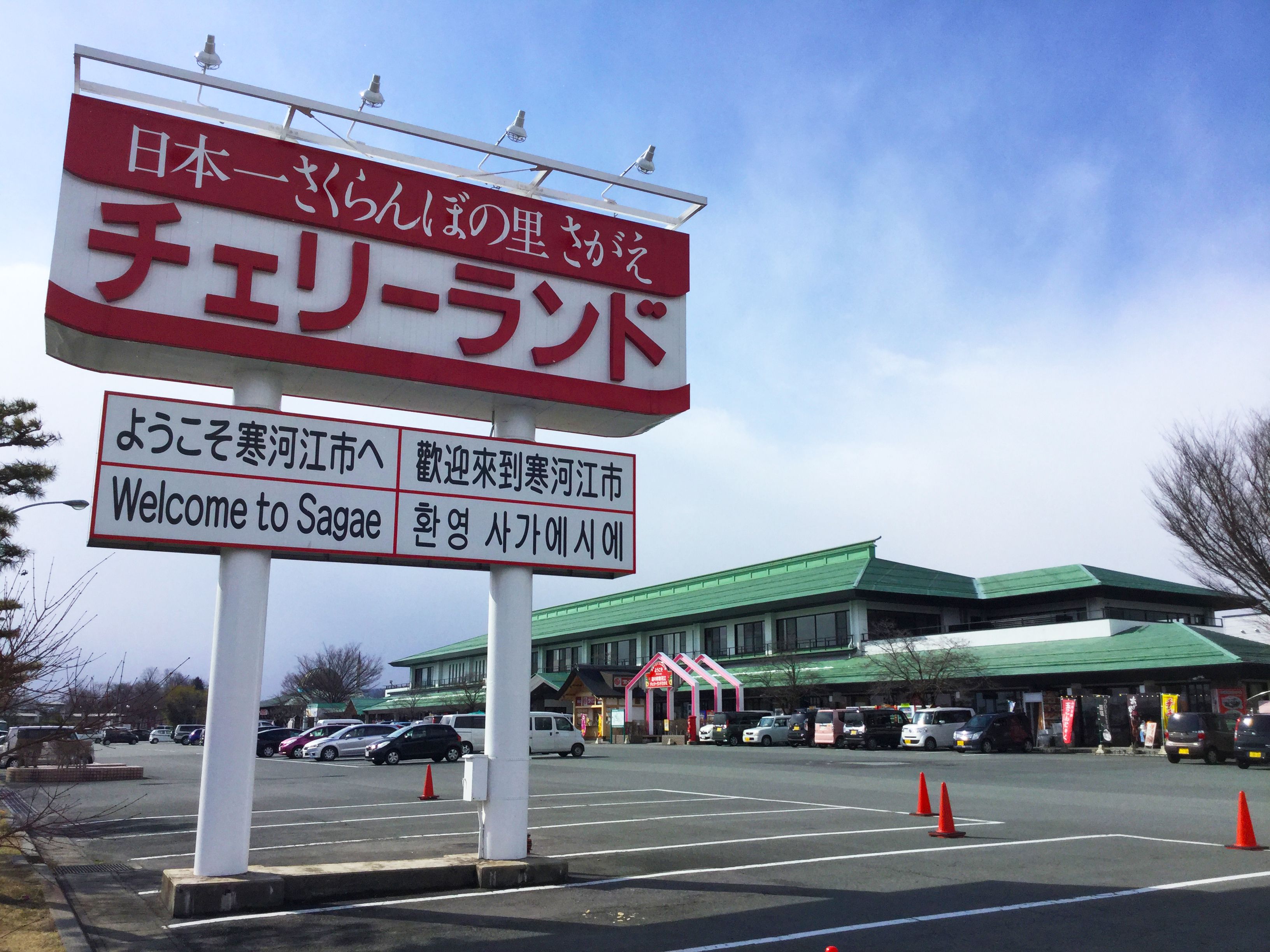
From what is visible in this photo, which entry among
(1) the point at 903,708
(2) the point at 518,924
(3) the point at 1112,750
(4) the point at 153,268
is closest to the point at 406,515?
(4) the point at 153,268

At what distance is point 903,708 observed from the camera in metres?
45.7

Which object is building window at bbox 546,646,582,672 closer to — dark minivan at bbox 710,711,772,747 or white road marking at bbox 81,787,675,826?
dark minivan at bbox 710,711,772,747

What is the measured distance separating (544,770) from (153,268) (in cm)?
2311

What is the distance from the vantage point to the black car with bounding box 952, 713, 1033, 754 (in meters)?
38.3

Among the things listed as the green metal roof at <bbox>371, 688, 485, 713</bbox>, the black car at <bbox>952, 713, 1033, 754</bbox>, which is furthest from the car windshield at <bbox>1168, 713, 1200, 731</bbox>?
the green metal roof at <bbox>371, 688, 485, 713</bbox>

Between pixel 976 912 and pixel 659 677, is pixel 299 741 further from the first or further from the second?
pixel 976 912

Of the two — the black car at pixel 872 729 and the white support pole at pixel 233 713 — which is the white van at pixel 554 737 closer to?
the black car at pixel 872 729

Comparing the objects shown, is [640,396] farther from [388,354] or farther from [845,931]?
[845,931]

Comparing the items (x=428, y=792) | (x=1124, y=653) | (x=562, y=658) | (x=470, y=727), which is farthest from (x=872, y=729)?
(x=562, y=658)

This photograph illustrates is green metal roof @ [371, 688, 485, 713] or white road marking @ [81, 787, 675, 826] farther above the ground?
green metal roof @ [371, 688, 485, 713]

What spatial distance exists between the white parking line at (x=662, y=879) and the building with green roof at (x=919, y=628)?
31.3 metres

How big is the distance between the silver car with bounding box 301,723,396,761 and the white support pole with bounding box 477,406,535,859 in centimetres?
3205

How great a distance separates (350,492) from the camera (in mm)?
9180

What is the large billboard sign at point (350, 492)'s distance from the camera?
845cm
